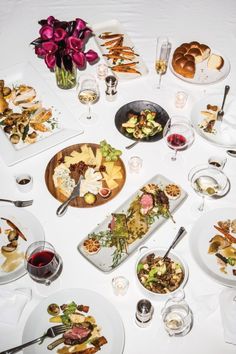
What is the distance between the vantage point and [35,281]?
6.46ft

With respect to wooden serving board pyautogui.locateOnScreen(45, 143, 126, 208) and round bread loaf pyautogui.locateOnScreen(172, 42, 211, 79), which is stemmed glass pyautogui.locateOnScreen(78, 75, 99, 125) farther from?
round bread loaf pyautogui.locateOnScreen(172, 42, 211, 79)

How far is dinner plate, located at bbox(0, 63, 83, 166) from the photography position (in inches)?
96.5

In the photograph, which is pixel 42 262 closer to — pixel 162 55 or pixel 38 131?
pixel 38 131

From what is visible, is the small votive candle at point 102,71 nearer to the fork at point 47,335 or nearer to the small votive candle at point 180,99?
the small votive candle at point 180,99

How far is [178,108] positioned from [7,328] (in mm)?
1757

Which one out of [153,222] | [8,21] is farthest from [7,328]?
[8,21]

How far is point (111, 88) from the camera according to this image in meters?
2.71

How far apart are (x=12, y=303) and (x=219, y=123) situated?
5.63 ft

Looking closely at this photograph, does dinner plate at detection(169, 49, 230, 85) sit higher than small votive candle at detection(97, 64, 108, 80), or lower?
lower

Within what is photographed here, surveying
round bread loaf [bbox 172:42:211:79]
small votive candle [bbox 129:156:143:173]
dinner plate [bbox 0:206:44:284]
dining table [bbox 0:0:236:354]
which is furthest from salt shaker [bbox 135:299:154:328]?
round bread loaf [bbox 172:42:211:79]

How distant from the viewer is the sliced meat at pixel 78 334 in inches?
69.5

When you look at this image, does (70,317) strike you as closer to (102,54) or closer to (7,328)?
(7,328)

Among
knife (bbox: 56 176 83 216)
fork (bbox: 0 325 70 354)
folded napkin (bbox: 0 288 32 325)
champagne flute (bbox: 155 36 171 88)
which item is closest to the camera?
fork (bbox: 0 325 70 354)

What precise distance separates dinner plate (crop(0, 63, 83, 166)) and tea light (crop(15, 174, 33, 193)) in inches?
5.7
